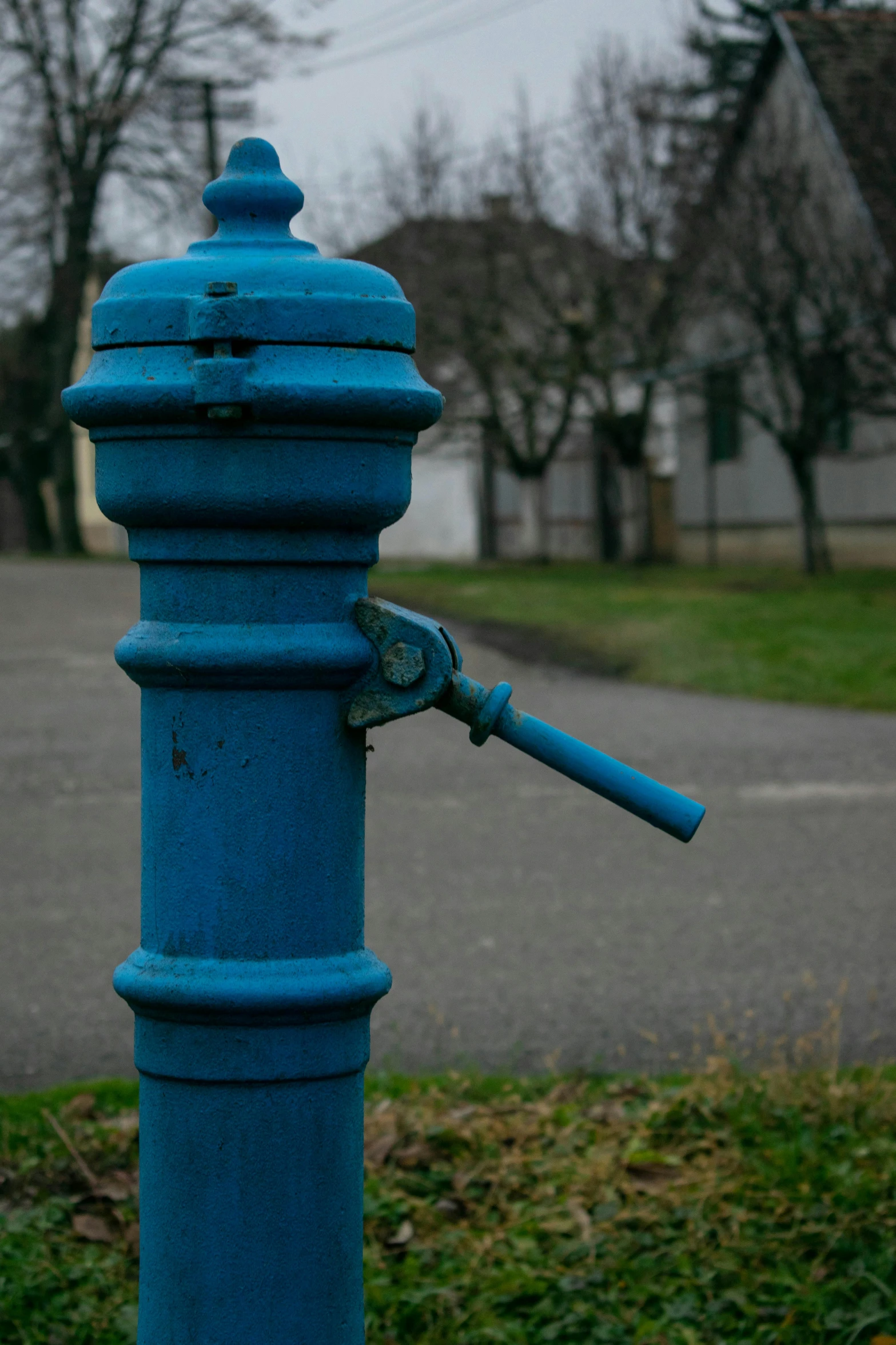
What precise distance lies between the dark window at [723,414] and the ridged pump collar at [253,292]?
1840 centimetres

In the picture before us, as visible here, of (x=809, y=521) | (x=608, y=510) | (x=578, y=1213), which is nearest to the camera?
(x=578, y=1213)

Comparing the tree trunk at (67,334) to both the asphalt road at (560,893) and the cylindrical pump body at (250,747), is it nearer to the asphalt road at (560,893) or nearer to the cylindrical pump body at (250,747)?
the asphalt road at (560,893)

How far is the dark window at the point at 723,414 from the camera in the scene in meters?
19.9

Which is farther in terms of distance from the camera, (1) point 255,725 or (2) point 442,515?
(2) point 442,515

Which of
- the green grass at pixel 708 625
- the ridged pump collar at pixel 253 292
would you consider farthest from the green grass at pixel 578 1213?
the green grass at pixel 708 625

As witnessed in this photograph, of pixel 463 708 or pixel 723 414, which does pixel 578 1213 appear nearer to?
pixel 463 708

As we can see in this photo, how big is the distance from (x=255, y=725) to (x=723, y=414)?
23937mm

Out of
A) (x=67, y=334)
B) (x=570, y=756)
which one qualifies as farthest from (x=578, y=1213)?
(x=67, y=334)

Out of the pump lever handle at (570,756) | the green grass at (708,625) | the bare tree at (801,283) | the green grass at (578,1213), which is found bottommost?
the green grass at (578,1213)

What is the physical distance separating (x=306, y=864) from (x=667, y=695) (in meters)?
7.93

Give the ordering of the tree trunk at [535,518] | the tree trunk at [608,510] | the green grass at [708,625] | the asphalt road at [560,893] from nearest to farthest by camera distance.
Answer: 1. the asphalt road at [560,893]
2. the green grass at [708,625]
3. the tree trunk at [535,518]
4. the tree trunk at [608,510]

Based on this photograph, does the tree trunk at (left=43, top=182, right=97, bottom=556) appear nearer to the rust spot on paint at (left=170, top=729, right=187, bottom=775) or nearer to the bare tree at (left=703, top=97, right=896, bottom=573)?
the bare tree at (left=703, top=97, right=896, bottom=573)

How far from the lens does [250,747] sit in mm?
1361

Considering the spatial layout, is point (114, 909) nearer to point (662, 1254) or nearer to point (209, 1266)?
point (662, 1254)
